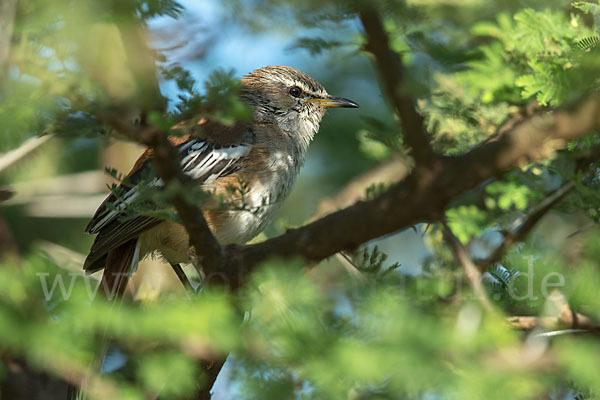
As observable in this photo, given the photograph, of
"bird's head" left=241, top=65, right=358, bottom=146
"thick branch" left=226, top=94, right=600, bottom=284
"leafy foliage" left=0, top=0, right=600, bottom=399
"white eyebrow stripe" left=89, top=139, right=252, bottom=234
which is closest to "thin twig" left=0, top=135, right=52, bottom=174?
"white eyebrow stripe" left=89, top=139, right=252, bottom=234

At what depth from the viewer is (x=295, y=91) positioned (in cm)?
598

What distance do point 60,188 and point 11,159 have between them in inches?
55.2

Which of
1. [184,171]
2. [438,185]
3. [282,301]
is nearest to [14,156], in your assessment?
[184,171]

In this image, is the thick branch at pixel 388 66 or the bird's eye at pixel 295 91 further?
the bird's eye at pixel 295 91

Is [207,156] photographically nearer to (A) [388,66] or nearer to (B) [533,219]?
(B) [533,219]

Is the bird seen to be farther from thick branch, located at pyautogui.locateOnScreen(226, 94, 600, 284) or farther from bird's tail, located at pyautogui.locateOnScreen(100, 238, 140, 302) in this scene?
thick branch, located at pyautogui.locateOnScreen(226, 94, 600, 284)

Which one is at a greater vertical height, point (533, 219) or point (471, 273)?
point (471, 273)

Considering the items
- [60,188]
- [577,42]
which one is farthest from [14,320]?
[60,188]

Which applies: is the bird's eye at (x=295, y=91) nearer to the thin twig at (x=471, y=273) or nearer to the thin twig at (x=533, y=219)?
the thin twig at (x=533, y=219)

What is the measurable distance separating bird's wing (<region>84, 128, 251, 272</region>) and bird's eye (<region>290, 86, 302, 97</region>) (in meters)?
1.06

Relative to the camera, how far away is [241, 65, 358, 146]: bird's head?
5.78m

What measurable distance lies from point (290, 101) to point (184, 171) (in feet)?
5.45

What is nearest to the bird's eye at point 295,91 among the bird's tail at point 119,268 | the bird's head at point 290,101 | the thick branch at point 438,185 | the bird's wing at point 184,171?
the bird's head at point 290,101

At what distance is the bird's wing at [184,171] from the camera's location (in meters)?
4.50
